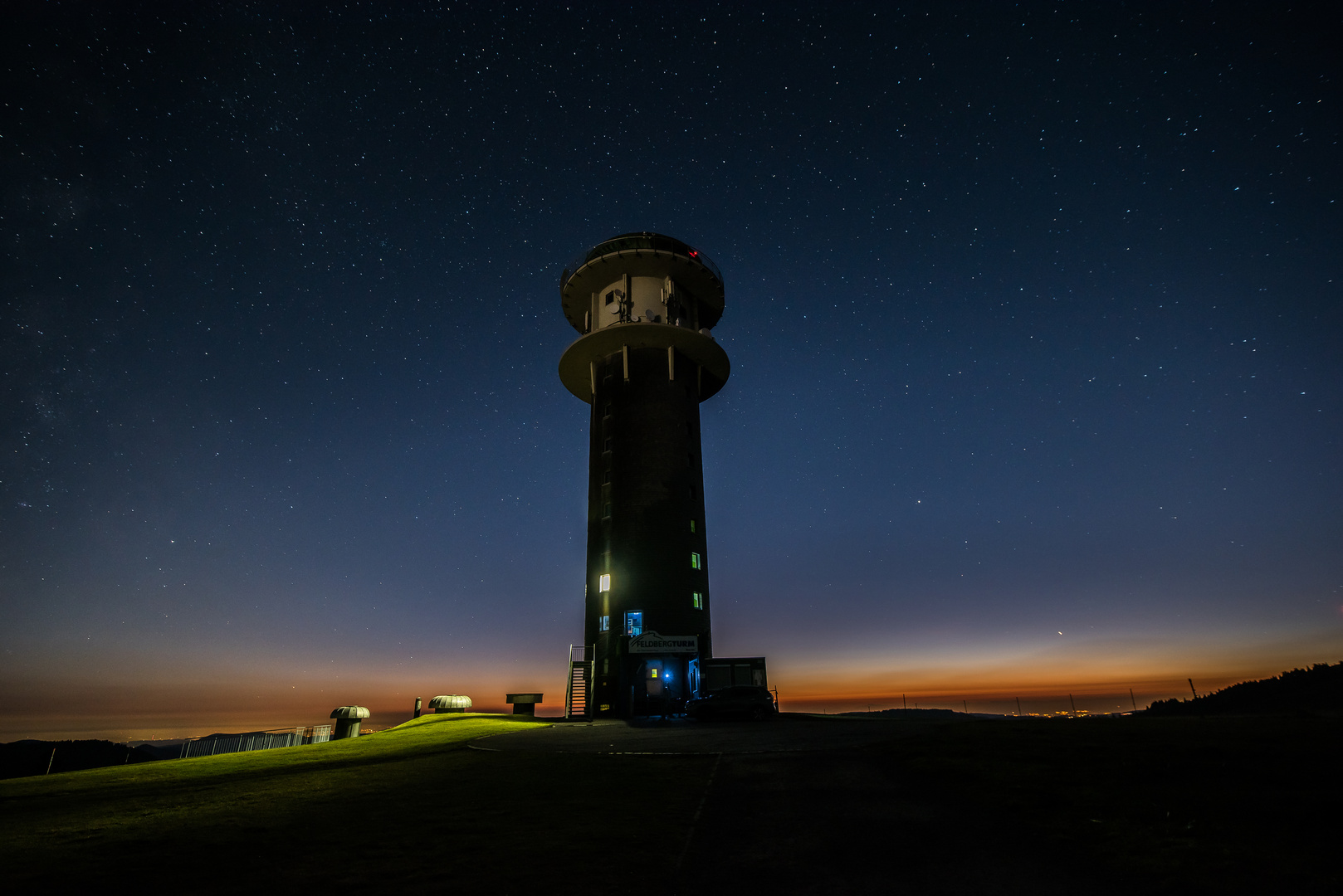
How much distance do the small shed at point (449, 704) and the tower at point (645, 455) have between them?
29.4 feet

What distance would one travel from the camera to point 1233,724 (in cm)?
1576

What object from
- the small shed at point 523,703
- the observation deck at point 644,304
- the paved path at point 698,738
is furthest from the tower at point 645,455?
the paved path at point 698,738

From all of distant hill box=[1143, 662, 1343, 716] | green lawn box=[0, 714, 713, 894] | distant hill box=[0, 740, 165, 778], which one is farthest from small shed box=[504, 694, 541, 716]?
distant hill box=[0, 740, 165, 778]

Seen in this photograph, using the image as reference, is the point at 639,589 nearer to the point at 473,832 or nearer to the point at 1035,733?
the point at 1035,733

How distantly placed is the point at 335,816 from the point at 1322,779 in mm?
14120

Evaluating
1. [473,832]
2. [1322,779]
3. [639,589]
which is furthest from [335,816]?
[639,589]

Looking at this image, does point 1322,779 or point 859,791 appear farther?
point 859,791

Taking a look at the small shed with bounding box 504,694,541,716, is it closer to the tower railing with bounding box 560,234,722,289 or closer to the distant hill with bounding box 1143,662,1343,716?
the tower railing with bounding box 560,234,722,289

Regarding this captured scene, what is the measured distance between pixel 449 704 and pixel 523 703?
619 cm

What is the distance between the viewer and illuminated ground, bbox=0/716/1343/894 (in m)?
6.49

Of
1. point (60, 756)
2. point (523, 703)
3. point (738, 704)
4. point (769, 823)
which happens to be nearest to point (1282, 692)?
point (738, 704)

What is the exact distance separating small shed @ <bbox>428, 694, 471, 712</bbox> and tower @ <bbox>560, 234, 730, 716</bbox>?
29.4 feet

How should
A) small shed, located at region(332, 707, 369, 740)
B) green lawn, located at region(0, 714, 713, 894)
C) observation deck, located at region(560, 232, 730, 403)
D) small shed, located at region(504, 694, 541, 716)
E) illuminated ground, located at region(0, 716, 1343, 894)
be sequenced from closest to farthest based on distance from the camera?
1. illuminated ground, located at region(0, 716, 1343, 894)
2. green lawn, located at region(0, 714, 713, 894)
3. small shed, located at region(332, 707, 369, 740)
4. small shed, located at region(504, 694, 541, 716)
5. observation deck, located at region(560, 232, 730, 403)

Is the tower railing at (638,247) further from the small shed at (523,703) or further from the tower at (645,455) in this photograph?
the small shed at (523,703)
